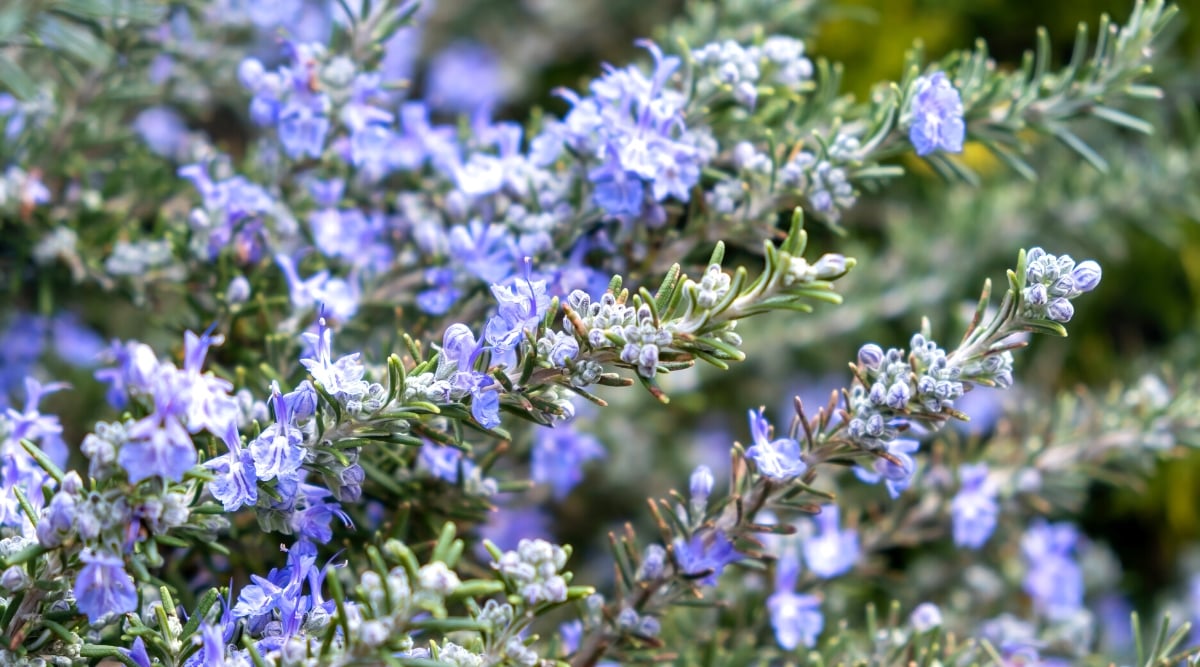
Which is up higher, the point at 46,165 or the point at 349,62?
the point at 349,62

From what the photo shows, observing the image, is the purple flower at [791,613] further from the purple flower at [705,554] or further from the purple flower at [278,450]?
the purple flower at [278,450]

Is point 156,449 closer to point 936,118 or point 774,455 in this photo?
point 774,455

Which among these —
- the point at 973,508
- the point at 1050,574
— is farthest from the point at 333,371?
the point at 1050,574

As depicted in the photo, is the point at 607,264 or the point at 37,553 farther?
the point at 607,264

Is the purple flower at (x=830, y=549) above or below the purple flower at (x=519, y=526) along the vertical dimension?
above

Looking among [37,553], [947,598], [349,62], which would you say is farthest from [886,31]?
[37,553]

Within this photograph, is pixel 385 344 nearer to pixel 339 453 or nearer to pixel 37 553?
pixel 339 453

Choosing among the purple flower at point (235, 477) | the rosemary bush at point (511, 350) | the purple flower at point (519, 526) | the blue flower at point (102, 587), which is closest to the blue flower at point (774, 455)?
the rosemary bush at point (511, 350)
